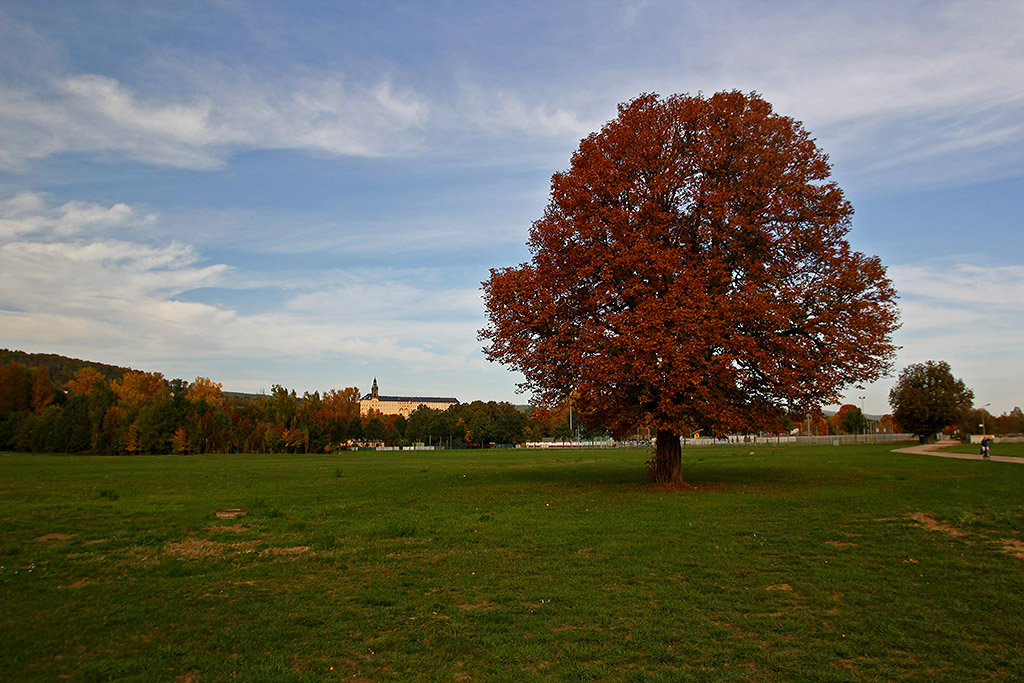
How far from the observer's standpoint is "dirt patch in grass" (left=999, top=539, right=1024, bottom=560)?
1160cm

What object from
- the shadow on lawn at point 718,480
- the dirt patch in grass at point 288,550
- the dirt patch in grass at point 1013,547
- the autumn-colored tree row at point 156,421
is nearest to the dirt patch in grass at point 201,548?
the dirt patch in grass at point 288,550

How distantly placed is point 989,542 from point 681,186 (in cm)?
1616

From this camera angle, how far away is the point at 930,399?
281ft

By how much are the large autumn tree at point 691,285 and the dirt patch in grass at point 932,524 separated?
21.0ft

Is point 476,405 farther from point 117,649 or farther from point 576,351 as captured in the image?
point 117,649

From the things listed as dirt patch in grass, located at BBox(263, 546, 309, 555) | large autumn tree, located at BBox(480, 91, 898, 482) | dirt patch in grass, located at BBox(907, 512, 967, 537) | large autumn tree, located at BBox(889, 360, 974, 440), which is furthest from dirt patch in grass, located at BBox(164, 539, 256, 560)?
large autumn tree, located at BBox(889, 360, 974, 440)

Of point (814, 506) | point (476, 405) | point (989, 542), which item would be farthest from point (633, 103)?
point (476, 405)

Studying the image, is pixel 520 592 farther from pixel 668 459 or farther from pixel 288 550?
pixel 668 459

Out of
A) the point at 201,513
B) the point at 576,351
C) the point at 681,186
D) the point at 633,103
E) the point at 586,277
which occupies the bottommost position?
the point at 201,513

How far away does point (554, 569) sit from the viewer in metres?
11.4

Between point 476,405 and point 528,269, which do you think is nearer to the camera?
point 528,269

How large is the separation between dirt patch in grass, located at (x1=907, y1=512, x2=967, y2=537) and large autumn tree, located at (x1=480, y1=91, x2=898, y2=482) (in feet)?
21.0

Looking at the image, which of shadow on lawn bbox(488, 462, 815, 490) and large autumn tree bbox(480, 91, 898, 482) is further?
shadow on lawn bbox(488, 462, 815, 490)

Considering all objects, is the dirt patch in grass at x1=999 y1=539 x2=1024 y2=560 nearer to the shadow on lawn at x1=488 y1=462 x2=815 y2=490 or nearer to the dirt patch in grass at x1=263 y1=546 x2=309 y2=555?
the shadow on lawn at x1=488 y1=462 x2=815 y2=490
